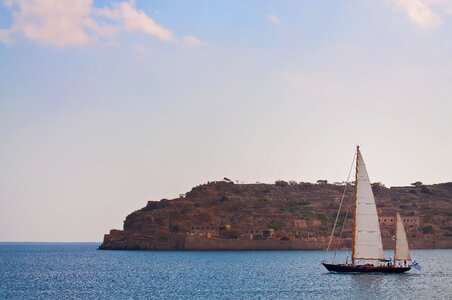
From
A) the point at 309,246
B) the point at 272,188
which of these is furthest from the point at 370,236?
the point at 272,188

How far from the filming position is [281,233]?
148m

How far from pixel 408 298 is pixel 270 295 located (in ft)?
31.6

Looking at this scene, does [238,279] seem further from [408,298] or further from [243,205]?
[243,205]

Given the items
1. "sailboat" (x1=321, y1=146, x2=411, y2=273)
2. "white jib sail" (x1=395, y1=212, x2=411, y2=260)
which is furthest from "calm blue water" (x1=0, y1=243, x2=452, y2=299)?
"white jib sail" (x1=395, y1=212, x2=411, y2=260)

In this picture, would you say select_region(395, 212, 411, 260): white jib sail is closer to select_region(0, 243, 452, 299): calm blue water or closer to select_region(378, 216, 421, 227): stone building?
select_region(0, 243, 452, 299): calm blue water

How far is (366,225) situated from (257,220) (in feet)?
286

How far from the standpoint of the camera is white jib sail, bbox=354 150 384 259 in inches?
2707

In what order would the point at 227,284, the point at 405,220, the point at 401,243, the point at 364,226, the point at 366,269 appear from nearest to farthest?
the point at 227,284 → the point at 364,226 → the point at 366,269 → the point at 401,243 → the point at 405,220

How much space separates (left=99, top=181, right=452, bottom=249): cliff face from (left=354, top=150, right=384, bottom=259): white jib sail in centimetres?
6938

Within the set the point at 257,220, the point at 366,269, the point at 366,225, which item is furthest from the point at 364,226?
the point at 257,220

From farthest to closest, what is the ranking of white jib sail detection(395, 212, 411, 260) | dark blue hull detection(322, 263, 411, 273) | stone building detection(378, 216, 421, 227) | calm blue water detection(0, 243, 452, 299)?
stone building detection(378, 216, 421, 227), white jib sail detection(395, 212, 411, 260), dark blue hull detection(322, 263, 411, 273), calm blue water detection(0, 243, 452, 299)

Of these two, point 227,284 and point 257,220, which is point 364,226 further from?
point 257,220

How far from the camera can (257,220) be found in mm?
155250

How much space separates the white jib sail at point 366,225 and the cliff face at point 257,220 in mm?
69383
